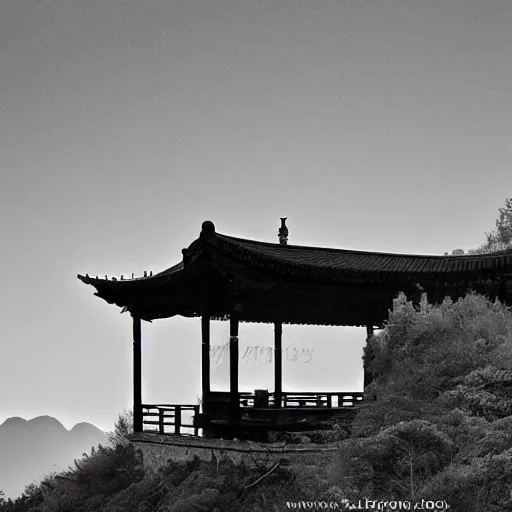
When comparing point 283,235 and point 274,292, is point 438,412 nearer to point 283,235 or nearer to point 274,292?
point 274,292

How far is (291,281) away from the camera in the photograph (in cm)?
2120

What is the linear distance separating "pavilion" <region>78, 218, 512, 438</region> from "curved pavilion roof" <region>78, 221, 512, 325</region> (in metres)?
0.03

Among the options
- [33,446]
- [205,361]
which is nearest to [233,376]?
[205,361]

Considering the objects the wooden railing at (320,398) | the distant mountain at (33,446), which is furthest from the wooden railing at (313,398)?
the distant mountain at (33,446)

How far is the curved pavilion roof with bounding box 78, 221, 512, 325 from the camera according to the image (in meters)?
20.7

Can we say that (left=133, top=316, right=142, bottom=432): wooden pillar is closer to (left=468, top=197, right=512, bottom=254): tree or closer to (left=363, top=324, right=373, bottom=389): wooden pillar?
(left=363, top=324, right=373, bottom=389): wooden pillar

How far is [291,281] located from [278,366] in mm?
5738

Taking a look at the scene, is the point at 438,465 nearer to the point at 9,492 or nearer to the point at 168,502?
the point at 168,502

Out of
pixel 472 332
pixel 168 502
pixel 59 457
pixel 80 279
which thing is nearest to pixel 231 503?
pixel 168 502

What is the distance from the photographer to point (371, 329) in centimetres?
2408

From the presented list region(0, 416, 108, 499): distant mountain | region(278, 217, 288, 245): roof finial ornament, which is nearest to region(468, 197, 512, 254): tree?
region(278, 217, 288, 245): roof finial ornament

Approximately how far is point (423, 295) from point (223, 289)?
436cm

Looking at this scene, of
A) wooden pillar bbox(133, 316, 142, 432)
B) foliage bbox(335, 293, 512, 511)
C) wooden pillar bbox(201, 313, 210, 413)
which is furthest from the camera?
wooden pillar bbox(133, 316, 142, 432)

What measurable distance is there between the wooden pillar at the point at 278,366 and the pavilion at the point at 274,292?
3 centimetres
